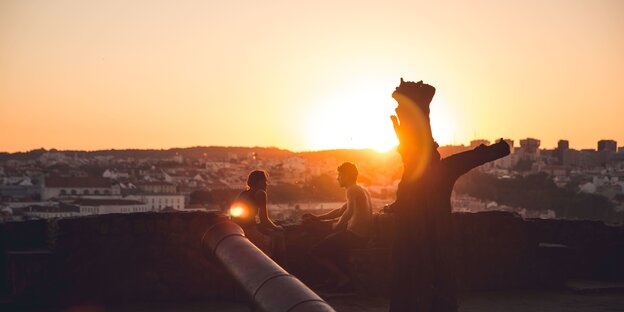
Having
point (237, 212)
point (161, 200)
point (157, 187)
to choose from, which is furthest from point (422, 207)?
point (157, 187)

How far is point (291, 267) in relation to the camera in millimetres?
9641

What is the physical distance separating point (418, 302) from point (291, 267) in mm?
3367

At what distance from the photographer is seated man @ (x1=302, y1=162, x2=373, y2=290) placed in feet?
29.1

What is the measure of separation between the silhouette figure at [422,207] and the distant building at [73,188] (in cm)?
14643

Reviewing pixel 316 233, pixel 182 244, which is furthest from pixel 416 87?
pixel 182 244

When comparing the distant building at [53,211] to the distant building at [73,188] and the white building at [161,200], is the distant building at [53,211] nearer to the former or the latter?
A: the white building at [161,200]

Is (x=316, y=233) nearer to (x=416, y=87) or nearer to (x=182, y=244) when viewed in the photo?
(x=182, y=244)

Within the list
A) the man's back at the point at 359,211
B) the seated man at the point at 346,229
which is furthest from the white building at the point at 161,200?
the man's back at the point at 359,211

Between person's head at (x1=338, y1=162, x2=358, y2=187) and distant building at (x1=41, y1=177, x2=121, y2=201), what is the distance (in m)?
144

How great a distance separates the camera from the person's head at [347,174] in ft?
29.0

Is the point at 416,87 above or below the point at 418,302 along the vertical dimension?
above

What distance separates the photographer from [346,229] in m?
9.08

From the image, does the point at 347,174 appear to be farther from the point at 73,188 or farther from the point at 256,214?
the point at 73,188

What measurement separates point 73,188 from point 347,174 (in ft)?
493
